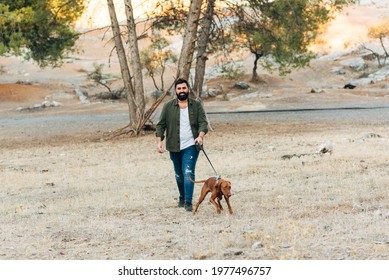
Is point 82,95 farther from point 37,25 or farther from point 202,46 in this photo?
point 202,46

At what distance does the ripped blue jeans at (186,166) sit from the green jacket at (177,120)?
16cm

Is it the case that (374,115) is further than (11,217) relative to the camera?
Yes

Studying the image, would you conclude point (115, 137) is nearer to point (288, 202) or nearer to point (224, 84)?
point (288, 202)

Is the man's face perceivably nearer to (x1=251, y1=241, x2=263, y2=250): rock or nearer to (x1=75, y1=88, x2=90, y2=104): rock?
(x1=251, y1=241, x2=263, y2=250): rock

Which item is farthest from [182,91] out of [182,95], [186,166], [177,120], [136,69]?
[136,69]

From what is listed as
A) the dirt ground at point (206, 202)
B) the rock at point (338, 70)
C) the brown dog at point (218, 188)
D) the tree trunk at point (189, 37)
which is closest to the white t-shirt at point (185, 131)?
the brown dog at point (218, 188)

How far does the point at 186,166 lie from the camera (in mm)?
10273

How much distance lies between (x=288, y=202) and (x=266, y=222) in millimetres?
1717

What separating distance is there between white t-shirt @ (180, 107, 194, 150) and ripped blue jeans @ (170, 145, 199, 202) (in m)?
0.07

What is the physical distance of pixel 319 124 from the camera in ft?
96.0

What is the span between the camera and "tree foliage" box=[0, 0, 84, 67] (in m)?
28.8

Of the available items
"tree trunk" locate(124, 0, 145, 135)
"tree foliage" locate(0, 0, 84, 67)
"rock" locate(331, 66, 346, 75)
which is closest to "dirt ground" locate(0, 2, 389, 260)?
"tree trunk" locate(124, 0, 145, 135)

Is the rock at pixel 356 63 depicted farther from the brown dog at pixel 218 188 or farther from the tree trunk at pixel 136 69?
the brown dog at pixel 218 188

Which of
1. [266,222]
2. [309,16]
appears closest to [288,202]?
[266,222]
